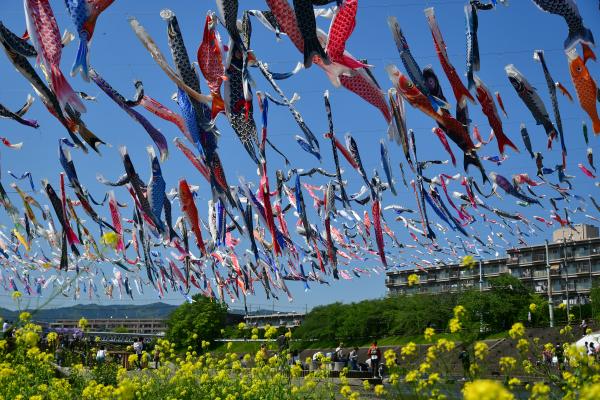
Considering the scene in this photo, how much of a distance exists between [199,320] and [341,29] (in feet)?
223

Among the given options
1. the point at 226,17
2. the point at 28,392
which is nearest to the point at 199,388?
the point at 28,392

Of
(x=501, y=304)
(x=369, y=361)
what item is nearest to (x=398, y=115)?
(x=369, y=361)

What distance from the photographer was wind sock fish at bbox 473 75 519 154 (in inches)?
336

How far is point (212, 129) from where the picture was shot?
802 cm

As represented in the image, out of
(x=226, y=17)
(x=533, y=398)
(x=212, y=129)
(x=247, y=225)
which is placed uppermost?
(x=226, y=17)

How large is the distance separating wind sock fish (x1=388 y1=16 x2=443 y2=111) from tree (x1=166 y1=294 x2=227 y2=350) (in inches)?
2540

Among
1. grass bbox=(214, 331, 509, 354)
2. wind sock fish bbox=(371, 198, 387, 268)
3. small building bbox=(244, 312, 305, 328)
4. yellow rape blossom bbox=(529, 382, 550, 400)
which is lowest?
small building bbox=(244, 312, 305, 328)

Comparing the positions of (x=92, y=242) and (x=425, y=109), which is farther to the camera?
(x=92, y=242)

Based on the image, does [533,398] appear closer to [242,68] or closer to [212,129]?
[242,68]

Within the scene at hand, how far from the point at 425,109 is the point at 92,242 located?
1315 centimetres

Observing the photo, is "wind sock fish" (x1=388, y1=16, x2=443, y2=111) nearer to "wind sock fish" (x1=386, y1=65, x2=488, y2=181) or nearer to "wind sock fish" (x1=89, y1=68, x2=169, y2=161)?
"wind sock fish" (x1=386, y1=65, x2=488, y2=181)

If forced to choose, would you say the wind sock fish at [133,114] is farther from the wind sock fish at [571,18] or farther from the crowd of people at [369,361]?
the crowd of people at [369,361]

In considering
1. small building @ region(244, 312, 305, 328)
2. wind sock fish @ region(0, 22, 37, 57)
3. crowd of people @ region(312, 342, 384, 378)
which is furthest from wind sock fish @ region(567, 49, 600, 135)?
small building @ region(244, 312, 305, 328)

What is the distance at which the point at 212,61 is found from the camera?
25.3 feet
